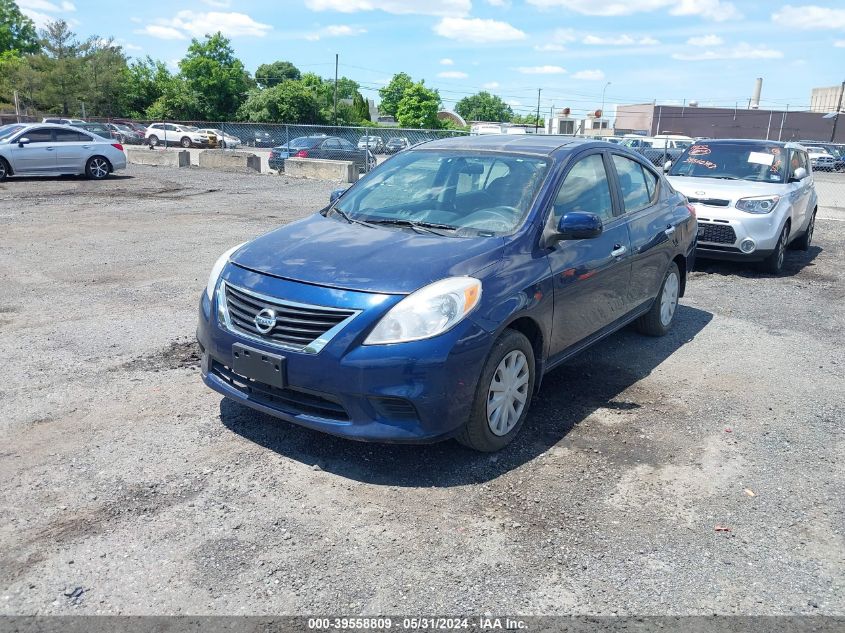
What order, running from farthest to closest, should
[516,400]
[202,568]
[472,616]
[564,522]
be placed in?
1. [516,400]
2. [564,522]
3. [202,568]
4. [472,616]

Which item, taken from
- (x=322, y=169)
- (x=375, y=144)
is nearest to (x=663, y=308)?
(x=322, y=169)

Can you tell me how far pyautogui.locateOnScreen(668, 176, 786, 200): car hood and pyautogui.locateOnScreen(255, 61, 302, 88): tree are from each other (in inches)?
4156

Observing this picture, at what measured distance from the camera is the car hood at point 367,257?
150 inches

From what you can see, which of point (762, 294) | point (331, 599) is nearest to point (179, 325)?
point (331, 599)

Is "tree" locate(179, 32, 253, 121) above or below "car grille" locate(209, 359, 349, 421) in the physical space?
above

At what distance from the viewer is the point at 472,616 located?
2857 millimetres

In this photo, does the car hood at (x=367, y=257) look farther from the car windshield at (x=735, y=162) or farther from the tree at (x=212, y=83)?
the tree at (x=212, y=83)

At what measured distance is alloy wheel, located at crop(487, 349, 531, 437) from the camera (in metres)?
4.03

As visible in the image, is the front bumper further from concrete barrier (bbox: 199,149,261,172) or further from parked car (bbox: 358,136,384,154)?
concrete barrier (bbox: 199,149,261,172)

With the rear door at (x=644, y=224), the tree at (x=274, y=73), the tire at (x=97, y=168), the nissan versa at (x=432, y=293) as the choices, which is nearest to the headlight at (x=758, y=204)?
the rear door at (x=644, y=224)

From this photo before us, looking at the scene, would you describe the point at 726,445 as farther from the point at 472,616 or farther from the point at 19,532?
the point at 19,532

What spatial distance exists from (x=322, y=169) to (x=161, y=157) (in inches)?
307

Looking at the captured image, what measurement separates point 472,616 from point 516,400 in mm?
1616

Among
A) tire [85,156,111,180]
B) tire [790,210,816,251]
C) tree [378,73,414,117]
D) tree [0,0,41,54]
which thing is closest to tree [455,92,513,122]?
tree [378,73,414,117]
